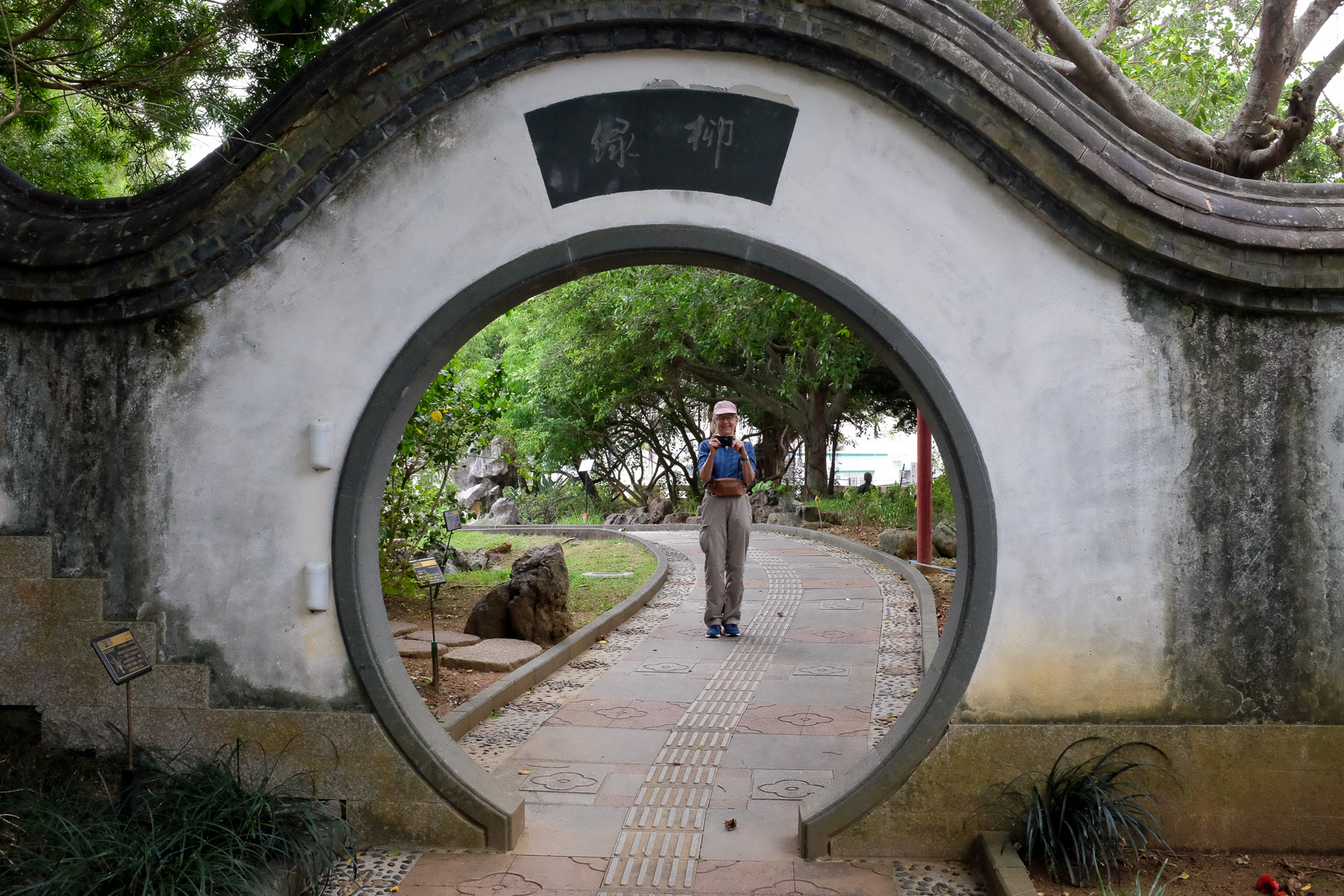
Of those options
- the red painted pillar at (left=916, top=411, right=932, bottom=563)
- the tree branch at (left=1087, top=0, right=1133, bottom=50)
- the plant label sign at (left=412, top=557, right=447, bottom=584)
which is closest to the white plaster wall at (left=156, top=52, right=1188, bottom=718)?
the plant label sign at (left=412, top=557, right=447, bottom=584)

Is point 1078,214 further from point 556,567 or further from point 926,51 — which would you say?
point 556,567

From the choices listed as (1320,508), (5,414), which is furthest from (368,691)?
(1320,508)

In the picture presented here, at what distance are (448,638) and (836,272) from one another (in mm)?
4758

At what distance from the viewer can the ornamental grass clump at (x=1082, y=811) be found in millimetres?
3730

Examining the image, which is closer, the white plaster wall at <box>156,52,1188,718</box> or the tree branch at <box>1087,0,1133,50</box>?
the white plaster wall at <box>156,52,1188,718</box>

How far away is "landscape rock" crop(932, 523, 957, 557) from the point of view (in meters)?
12.4

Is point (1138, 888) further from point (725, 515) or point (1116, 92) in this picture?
point (1116, 92)

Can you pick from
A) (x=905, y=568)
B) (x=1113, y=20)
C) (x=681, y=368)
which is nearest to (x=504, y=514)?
(x=681, y=368)

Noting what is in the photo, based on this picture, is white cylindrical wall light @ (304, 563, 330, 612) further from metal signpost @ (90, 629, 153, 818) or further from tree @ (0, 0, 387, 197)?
tree @ (0, 0, 387, 197)

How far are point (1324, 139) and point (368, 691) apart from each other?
919 cm

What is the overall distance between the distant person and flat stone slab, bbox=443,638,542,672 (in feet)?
5.30

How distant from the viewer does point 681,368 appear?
1989 cm

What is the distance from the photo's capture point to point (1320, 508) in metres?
3.90

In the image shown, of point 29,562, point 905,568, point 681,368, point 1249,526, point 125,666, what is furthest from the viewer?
point 681,368
